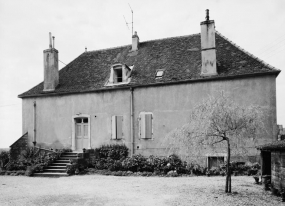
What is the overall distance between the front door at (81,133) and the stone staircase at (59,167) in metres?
0.84

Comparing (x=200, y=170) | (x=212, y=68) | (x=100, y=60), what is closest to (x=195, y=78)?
(x=212, y=68)

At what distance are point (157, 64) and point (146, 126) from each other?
151 inches

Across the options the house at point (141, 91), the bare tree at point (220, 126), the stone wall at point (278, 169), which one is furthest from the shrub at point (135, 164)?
the stone wall at point (278, 169)

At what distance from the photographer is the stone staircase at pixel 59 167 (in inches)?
531

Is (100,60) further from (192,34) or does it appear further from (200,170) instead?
(200,170)

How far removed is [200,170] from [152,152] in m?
2.96

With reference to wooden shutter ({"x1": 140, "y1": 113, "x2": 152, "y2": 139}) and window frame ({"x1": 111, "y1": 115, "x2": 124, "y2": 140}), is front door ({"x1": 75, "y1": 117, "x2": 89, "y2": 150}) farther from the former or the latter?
wooden shutter ({"x1": 140, "y1": 113, "x2": 152, "y2": 139})

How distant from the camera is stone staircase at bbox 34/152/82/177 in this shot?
13500 millimetres

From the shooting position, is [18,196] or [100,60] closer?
[18,196]

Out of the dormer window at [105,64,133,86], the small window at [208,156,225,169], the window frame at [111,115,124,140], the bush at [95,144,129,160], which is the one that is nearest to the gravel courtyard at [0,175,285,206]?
the small window at [208,156,225,169]

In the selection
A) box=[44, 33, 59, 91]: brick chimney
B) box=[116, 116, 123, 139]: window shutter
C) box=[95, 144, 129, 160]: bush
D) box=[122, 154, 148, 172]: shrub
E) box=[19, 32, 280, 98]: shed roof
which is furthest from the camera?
box=[44, 33, 59, 91]: brick chimney

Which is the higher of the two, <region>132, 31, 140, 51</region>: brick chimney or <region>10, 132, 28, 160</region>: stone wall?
<region>132, 31, 140, 51</region>: brick chimney

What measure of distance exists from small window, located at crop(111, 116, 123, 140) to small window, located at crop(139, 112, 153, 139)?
1.29 m

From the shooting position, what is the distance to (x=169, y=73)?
14961 mm
